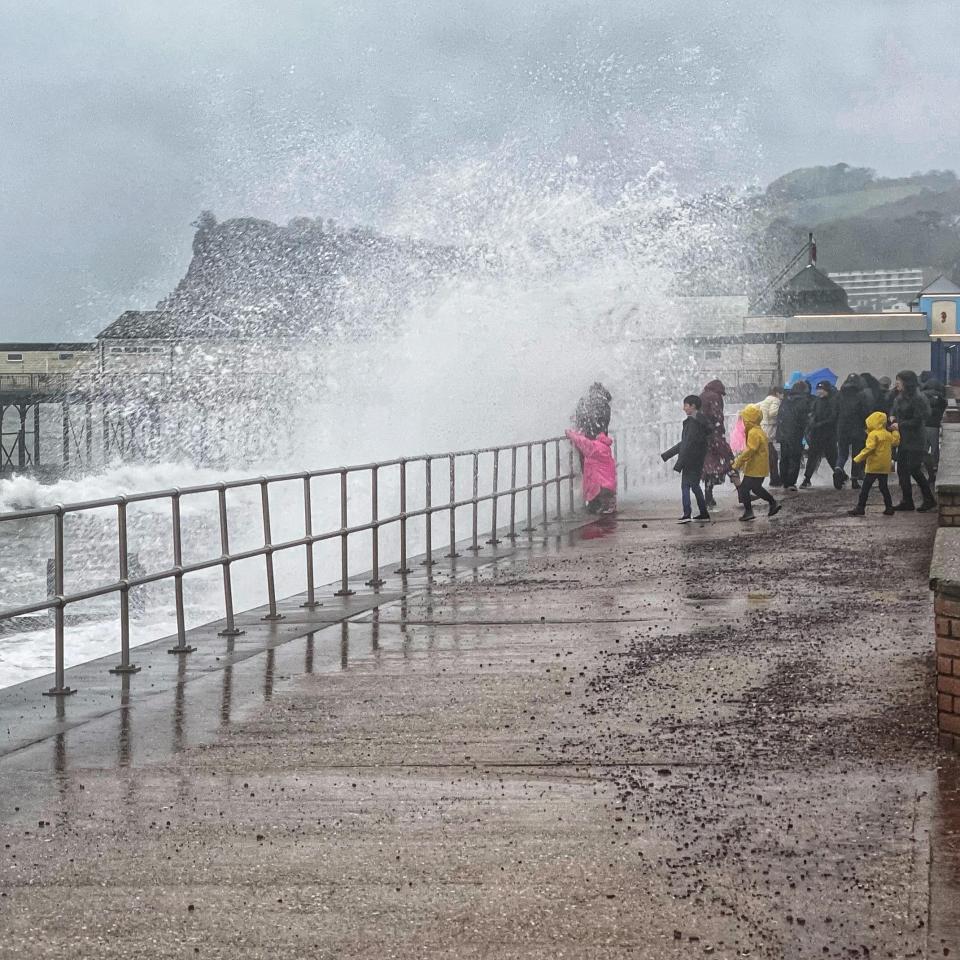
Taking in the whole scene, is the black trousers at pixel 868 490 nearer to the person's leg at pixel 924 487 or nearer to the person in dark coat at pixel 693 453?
the person's leg at pixel 924 487

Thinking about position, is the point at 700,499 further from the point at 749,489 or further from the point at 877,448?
the point at 877,448

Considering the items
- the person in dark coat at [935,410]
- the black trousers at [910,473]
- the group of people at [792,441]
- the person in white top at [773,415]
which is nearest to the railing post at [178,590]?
the group of people at [792,441]

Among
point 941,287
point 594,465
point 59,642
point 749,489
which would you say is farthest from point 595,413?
point 941,287

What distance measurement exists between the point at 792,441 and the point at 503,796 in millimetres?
17118

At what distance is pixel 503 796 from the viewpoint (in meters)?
5.83

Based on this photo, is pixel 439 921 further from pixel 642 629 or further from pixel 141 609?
pixel 141 609

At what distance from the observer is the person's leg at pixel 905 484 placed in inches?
715

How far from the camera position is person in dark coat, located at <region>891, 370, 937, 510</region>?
1791 cm

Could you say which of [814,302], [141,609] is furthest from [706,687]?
[814,302]

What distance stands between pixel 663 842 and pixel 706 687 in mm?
2831

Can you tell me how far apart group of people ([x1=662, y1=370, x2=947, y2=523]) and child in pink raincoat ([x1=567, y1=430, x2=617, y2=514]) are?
83cm

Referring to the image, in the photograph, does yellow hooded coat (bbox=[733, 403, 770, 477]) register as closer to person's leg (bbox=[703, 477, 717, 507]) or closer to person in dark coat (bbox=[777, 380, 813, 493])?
person's leg (bbox=[703, 477, 717, 507])

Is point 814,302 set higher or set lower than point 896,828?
higher

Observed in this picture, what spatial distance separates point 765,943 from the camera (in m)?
4.20
